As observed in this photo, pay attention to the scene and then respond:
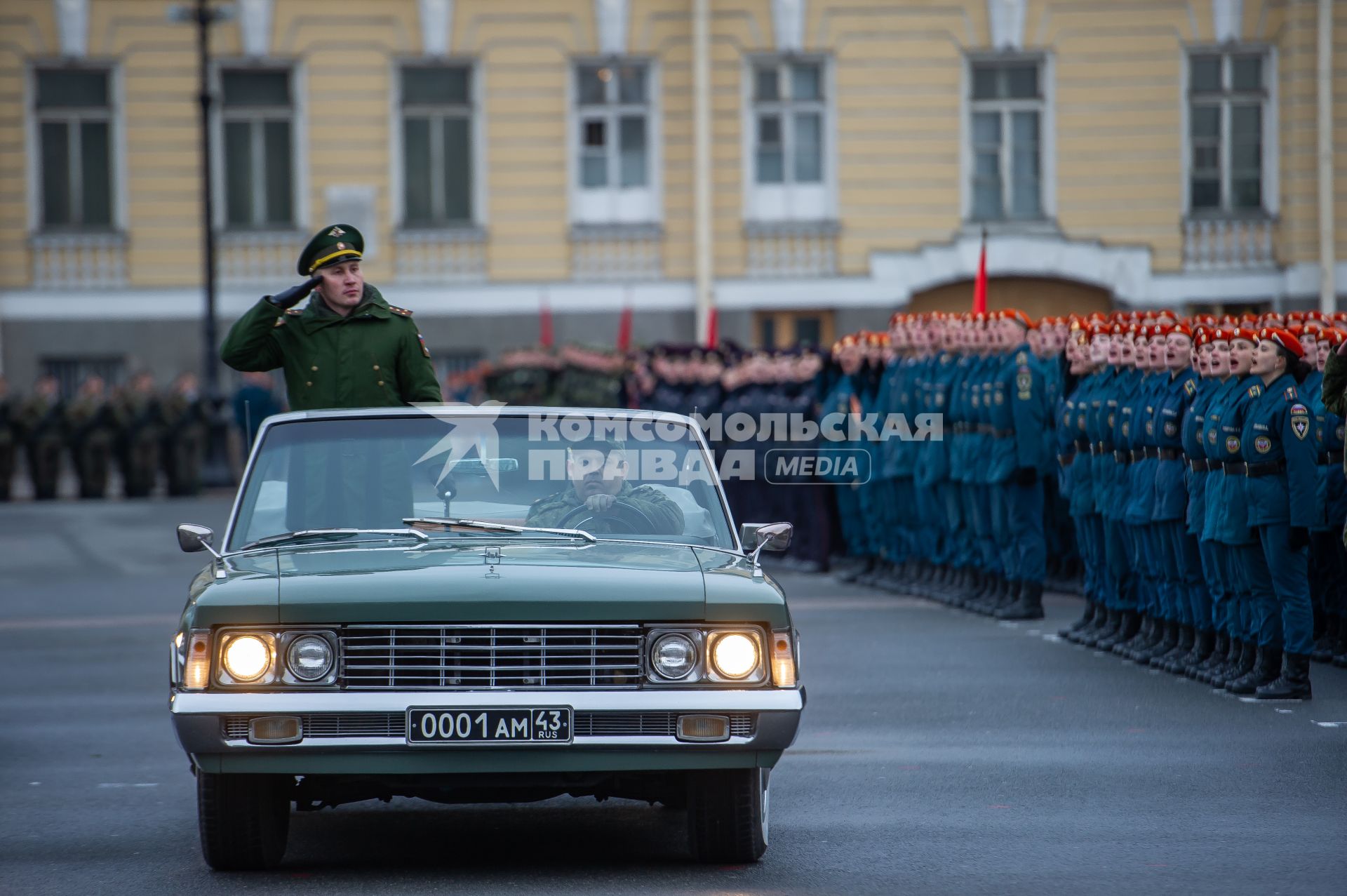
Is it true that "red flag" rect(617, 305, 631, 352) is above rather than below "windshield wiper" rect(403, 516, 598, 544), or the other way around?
above


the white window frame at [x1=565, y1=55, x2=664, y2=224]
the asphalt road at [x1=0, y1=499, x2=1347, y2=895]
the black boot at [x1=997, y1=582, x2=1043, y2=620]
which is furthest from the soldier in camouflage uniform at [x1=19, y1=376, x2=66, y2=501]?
the black boot at [x1=997, y1=582, x2=1043, y2=620]

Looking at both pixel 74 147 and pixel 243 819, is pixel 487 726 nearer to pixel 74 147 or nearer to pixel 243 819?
pixel 243 819

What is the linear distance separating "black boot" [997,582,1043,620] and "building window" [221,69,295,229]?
2060 centimetres

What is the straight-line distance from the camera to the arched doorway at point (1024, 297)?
3488 centimetres

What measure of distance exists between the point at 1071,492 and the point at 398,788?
27.9 ft

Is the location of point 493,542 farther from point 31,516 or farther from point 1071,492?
point 31,516

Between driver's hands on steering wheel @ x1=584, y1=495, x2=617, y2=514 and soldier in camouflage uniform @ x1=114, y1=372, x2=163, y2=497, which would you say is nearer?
driver's hands on steering wheel @ x1=584, y1=495, x2=617, y2=514

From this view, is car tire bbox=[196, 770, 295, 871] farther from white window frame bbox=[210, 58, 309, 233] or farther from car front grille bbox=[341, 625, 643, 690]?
white window frame bbox=[210, 58, 309, 233]

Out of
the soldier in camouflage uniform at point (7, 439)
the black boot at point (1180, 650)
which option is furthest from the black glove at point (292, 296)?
the soldier in camouflage uniform at point (7, 439)

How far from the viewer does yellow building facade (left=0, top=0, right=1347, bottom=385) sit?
34.3m

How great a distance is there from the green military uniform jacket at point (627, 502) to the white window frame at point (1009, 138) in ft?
88.5

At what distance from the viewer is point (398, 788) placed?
23.6ft

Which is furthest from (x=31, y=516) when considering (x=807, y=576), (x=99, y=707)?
(x=99, y=707)

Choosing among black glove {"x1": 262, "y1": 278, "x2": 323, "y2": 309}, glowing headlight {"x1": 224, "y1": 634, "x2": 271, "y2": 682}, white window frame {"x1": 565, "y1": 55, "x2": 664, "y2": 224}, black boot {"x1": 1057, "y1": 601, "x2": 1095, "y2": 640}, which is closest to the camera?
glowing headlight {"x1": 224, "y1": 634, "x2": 271, "y2": 682}
